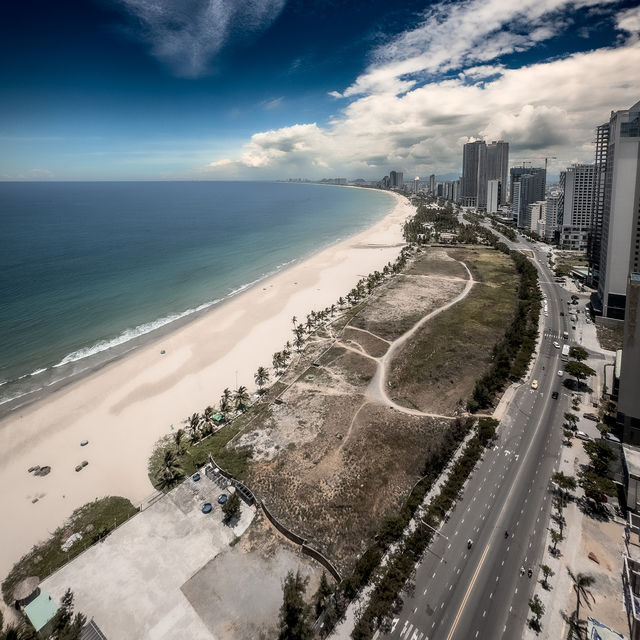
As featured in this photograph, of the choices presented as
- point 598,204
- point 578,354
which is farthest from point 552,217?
point 578,354

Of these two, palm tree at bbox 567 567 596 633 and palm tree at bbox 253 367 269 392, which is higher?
palm tree at bbox 253 367 269 392

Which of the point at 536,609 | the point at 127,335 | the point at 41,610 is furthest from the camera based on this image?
the point at 127,335

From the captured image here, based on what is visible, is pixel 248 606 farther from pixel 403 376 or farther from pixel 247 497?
pixel 403 376

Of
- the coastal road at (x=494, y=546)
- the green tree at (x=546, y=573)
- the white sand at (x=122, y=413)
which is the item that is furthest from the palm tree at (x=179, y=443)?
the green tree at (x=546, y=573)

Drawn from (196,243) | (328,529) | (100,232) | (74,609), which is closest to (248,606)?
(328,529)

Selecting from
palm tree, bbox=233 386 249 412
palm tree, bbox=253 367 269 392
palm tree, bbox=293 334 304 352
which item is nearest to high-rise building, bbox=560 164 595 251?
palm tree, bbox=293 334 304 352

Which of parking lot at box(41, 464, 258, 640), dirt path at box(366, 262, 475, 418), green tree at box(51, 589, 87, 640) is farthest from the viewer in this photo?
dirt path at box(366, 262, 475, 418)

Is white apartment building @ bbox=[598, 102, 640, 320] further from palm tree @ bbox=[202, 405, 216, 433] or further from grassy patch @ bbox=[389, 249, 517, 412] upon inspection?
palm tree @ bbox=[202, 405, 216, 433]

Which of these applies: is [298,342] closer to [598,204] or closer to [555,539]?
[555,539]
